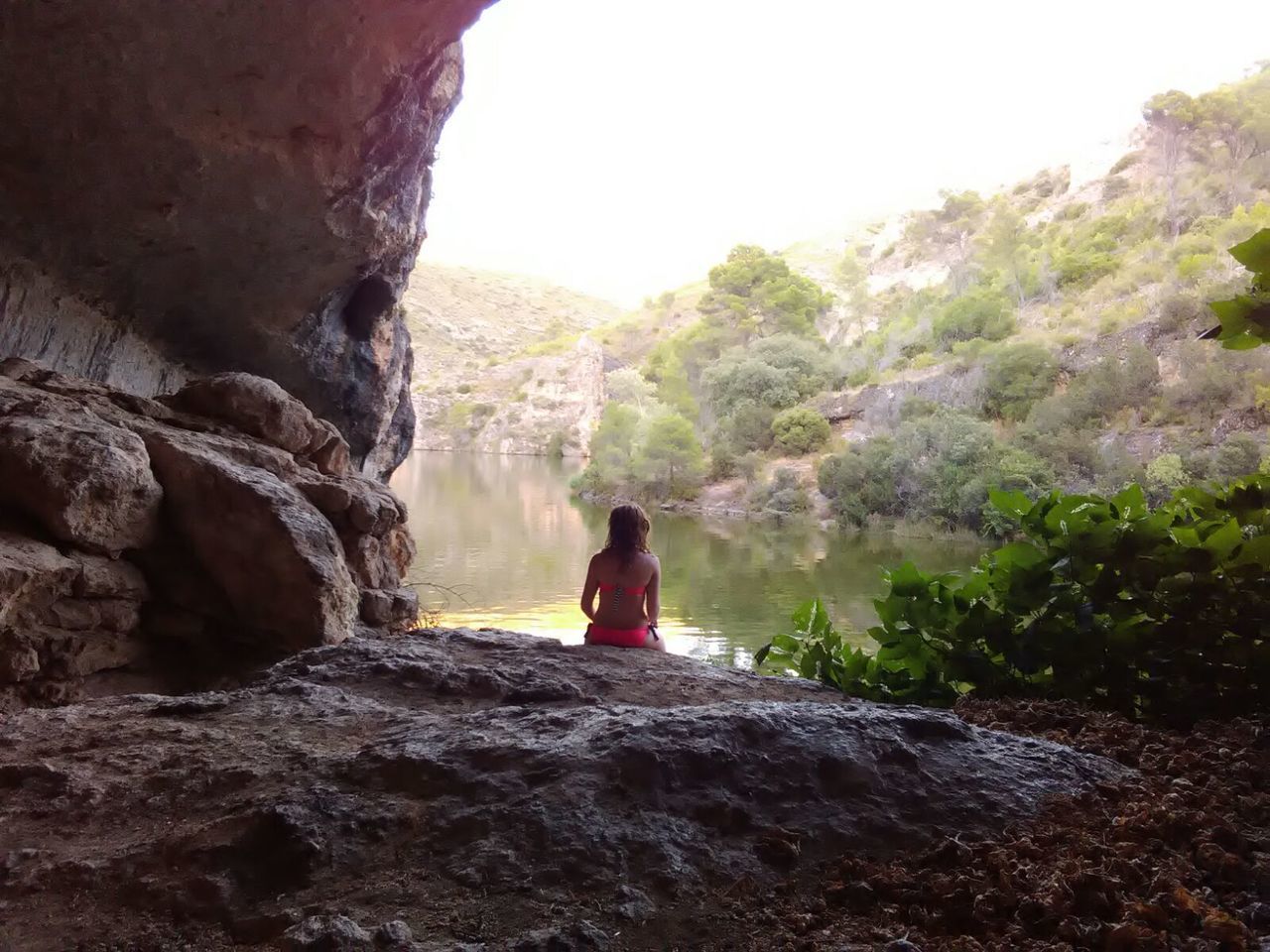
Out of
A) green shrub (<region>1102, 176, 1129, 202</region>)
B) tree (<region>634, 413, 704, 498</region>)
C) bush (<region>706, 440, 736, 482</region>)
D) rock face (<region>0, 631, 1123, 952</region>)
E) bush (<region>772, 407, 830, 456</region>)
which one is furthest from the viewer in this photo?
green shrub (<region>1102, 176, 1129, 202</region>)

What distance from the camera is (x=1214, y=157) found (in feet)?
127

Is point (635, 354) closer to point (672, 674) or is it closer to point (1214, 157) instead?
point (1214, 157)

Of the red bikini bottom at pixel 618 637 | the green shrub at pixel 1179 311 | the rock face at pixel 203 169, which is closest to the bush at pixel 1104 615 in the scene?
the red bikini bottom at pixel 618 637

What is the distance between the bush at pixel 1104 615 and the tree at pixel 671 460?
29.4 metres

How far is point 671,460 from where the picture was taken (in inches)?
1275

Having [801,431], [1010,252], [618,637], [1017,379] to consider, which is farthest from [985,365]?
[618,637]

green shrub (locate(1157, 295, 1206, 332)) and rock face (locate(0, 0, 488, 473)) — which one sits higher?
green shrub (locate(1157, 295, 1206, 332))

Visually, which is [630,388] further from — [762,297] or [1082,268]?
[1082,268]

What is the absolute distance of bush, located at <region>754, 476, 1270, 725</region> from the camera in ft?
7.68

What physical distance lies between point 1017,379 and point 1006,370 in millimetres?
507

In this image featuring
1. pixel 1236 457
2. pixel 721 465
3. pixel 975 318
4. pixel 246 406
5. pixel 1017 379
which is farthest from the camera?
pixel 975 318

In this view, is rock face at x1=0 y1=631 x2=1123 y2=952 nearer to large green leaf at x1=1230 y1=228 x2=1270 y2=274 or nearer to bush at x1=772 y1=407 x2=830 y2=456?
large green leaf at x1=1230 y1=228 x2=1270 y2=274

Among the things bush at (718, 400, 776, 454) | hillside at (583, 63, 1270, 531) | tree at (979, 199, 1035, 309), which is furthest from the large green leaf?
tree at (979, 199, 1035, 309)

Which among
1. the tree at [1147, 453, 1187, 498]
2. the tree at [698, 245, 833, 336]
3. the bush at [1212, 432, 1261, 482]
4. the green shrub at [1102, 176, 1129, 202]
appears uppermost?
the green shrub at [1102, 176, 1129, 202]
